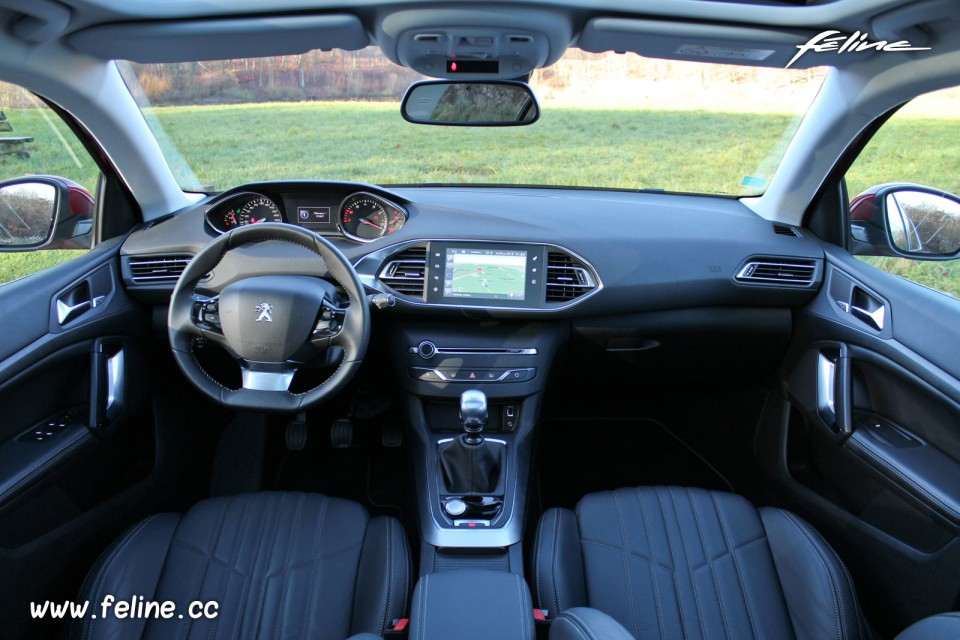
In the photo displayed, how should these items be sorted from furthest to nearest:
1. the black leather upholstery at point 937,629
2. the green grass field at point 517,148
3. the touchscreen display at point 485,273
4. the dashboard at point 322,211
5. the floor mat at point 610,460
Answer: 1. the floor mat at point 610,460
2. the green grass field at point 517,148
3. the dashboard at point 322,211
4. the touchscreen display at point 485,273
5. the black leather upholstery at point 937,629

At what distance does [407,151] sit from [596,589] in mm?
2170

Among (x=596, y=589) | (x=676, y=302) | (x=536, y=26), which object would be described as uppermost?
(x=536, y=26)

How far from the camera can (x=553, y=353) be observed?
2676 millimetres

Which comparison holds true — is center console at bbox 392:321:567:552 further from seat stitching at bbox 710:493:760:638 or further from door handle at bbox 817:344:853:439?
door handle at bbox 817:344:853:439

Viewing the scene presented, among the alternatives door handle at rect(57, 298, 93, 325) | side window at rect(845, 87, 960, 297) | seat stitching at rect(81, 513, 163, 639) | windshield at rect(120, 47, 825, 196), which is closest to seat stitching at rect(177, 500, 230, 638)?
seat stitching at rect(81, 513, 163, 639)

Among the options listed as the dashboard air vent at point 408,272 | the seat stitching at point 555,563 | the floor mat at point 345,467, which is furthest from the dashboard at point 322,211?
the seat stitching at point 555,563

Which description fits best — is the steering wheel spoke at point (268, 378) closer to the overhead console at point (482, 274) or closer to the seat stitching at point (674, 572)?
the overhead console at point (482, 274)

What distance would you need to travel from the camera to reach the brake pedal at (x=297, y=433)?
3.03m

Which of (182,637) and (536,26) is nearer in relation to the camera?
(182,637)

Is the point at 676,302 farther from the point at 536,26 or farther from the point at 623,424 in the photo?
the point at 536,26

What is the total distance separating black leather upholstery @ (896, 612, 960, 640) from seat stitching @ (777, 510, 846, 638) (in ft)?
1.97

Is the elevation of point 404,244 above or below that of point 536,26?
below

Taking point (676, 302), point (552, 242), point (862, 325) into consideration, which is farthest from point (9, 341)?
point (862, 325)

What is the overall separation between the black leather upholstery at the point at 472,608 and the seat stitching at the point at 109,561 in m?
0.86
